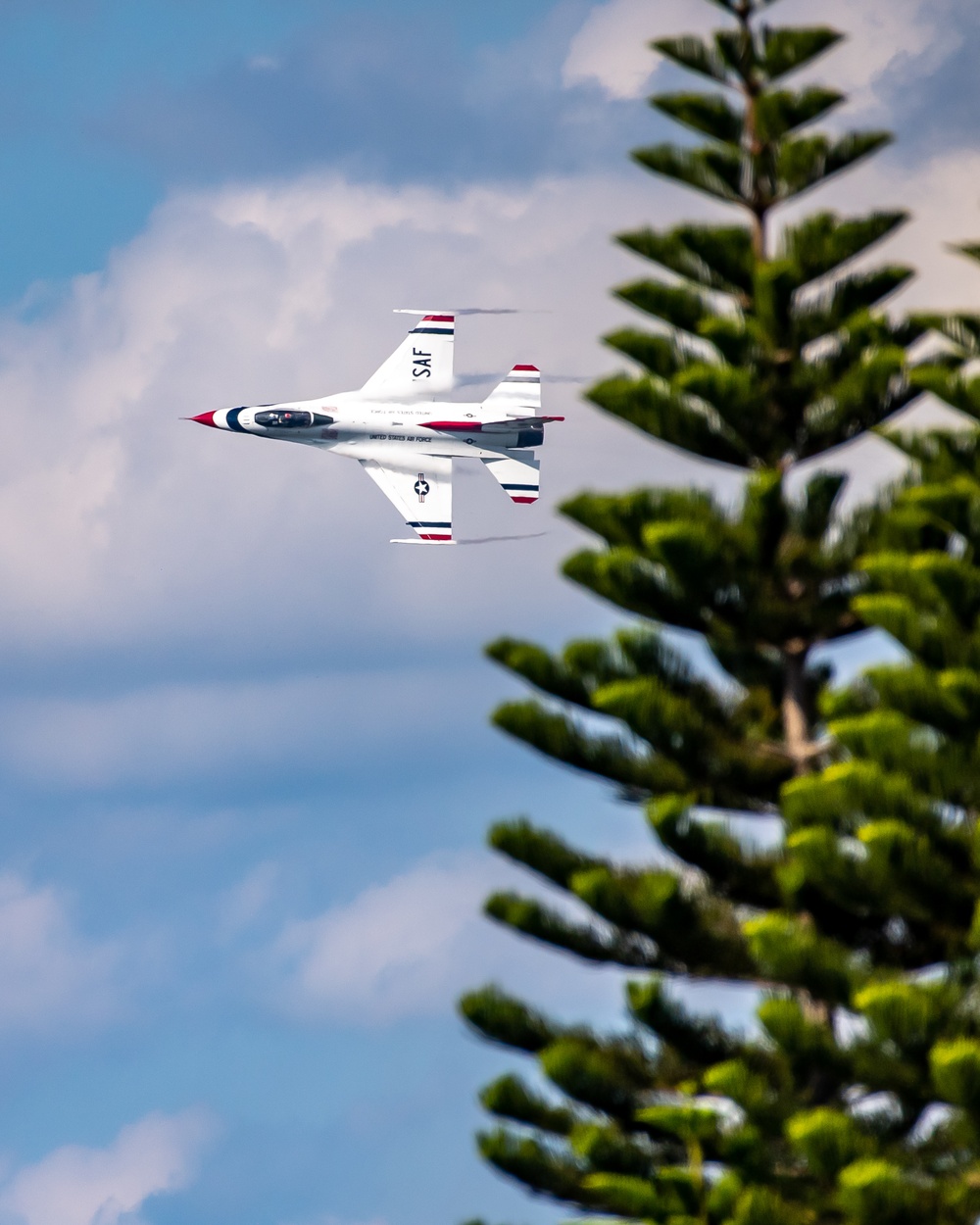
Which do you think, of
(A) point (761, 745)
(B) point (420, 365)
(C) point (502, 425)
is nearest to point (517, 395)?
(C) point (502, 425)

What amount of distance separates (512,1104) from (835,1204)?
386cm

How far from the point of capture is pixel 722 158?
1030 inches

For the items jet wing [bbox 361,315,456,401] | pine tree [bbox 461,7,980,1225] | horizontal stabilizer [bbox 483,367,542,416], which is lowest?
pine tree [bbox 461,7,980,1225]

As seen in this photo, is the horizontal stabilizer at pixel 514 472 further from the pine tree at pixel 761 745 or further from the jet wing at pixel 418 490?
the pine tree at pixel 761 745

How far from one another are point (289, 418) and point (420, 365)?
10.4ft

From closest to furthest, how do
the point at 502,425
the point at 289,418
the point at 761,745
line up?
the point at 761,745 < the point at 502,425 < the point at 289,418

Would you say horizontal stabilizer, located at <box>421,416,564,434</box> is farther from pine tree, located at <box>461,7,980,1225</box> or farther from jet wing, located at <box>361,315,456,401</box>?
pine tree, located at <box>461,7,980,1225</box>

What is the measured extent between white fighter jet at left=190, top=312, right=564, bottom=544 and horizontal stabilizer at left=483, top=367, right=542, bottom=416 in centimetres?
2

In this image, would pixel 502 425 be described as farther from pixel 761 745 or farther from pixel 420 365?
pixel 761 745

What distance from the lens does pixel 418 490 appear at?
4844 centimetres

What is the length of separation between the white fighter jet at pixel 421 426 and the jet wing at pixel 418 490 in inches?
0.8

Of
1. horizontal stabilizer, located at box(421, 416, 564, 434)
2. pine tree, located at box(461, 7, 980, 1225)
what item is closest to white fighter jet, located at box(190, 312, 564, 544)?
horizontal stabilizer, located at box(421, 416, 564, 434)

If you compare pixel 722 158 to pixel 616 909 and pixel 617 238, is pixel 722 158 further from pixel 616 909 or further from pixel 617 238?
pixel 616 909

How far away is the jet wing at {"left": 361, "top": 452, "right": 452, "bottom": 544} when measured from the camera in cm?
4825
